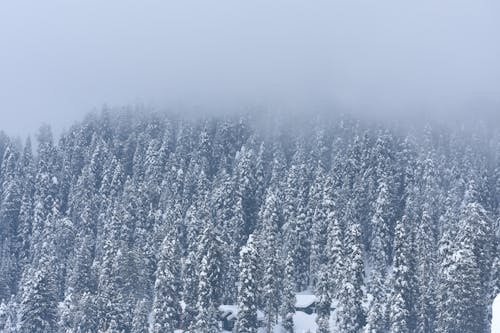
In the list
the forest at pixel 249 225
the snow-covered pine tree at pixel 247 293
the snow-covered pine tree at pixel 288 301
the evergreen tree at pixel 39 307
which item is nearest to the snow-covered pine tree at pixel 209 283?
the forest at pixel 249 225

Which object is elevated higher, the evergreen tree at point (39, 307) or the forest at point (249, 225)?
the forest at point (249, 225)

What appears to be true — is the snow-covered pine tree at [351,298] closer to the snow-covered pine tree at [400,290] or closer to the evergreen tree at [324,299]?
the evergreen tree at [324,299]

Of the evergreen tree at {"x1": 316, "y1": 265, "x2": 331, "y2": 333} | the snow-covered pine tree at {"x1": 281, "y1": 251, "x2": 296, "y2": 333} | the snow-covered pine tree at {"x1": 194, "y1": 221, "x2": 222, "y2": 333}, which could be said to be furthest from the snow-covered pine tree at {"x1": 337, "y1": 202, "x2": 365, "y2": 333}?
the snow-covered pine tree at {"x1": 194, "y1": 221, "x2": 222, "y2": 333}

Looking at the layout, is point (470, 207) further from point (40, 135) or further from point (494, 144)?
point (40, 135)

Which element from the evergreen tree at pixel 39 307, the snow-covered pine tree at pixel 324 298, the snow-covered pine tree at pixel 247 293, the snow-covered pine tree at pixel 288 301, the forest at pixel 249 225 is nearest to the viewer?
the snow-covered pine tree at pixel 247 293

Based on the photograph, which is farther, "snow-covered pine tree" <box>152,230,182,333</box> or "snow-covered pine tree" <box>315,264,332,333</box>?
"snow-covered pine tree" <box>315,264,332,333</box>

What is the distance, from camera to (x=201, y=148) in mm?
129125

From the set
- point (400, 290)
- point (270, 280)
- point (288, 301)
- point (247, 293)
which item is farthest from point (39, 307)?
point (400, 290)

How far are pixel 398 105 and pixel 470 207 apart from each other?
109824 mm

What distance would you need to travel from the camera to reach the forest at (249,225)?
68.1 metres

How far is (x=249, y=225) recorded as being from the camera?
102m

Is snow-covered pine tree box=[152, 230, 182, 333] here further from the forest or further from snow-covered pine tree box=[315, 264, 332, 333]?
snow-covered pine tree box=[315, 264, 332, 333]

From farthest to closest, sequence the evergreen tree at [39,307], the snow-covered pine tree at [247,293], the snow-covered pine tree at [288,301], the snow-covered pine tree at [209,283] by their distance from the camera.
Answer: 1. the snow-covered pine tree at [288,301]
2. the evergreen tree at [39,307]
3. the snow-covered pine tree at [209,283]
4. the snow-covered pine tree at [247,293]

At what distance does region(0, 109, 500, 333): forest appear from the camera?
223ft
